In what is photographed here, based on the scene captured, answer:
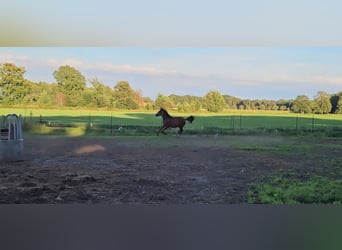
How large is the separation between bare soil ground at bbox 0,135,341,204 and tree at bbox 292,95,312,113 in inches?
14.8

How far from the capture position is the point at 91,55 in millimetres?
5047

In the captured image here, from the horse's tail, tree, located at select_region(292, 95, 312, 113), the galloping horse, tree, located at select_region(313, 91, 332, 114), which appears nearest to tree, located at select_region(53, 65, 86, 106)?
the galloping horse

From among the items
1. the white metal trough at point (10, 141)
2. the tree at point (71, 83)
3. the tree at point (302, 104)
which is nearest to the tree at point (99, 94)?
the tree at point (71, 83)

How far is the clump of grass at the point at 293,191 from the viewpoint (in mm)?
5020

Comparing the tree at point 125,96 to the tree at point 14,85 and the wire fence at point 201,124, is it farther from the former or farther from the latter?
the tree at point 14,85

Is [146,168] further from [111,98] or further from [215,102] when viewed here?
[215,102]

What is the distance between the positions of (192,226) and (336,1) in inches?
116

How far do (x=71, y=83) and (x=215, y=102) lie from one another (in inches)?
66.5

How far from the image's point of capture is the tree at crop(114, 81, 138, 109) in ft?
16.9

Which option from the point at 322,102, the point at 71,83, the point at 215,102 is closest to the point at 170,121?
the point at 215,102

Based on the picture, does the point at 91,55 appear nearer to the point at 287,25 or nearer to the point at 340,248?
the point at 287,25

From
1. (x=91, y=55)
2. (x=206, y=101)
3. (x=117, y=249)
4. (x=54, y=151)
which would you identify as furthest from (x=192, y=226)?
(x=91, y=55)

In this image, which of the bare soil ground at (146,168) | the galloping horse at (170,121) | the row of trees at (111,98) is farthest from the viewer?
the galloping horse at (170,121)

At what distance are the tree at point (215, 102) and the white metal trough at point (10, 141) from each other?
2.22 meters
